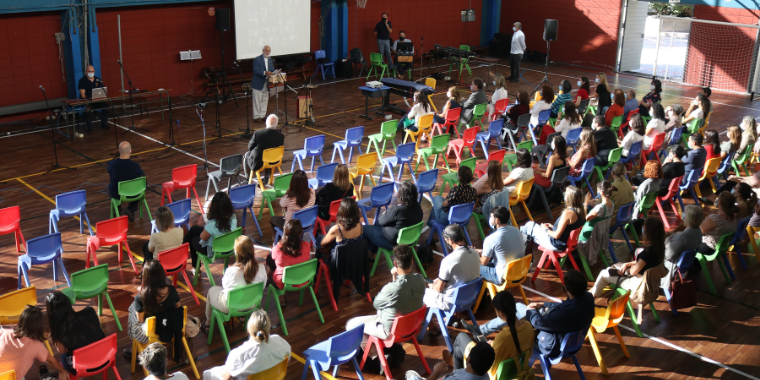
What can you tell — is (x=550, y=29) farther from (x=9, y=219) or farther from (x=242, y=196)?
(x=9, y=219)

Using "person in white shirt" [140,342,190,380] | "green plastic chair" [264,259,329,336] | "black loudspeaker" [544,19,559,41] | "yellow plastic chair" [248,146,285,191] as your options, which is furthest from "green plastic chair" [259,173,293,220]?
"black loudspeaker" [544,19,559,41]

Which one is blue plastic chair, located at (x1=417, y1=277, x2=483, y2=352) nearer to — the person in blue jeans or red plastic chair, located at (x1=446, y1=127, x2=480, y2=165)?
the person in blue jeans

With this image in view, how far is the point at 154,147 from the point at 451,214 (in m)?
6.87

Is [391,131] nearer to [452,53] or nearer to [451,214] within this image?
[451,214]

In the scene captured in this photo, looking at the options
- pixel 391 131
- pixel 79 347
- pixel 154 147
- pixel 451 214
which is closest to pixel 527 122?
pixel 391 131

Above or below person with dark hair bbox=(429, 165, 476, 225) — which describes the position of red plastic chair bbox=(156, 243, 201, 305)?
below

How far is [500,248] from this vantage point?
6.56 metres

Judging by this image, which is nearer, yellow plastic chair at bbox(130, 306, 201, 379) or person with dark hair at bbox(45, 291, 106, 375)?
person with dark hair at bbox(45, 291, 106, 375)

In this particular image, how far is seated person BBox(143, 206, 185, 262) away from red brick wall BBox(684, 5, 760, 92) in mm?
17252

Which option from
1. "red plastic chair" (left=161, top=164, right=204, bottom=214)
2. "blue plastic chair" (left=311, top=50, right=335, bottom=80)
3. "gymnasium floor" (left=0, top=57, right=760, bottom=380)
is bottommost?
"gymnasium floor" (left=0, top=57, right=760, bottom=380)

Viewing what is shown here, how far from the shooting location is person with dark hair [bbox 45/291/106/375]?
4.97m

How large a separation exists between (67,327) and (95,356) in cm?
33

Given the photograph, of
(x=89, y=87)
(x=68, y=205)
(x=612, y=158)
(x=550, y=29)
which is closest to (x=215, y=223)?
(x=68, y=205)

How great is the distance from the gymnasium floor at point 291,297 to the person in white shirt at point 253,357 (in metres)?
1.04
